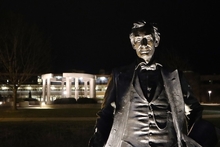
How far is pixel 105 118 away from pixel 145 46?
0.76 m

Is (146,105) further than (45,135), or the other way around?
(45,135)

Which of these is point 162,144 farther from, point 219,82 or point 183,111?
point 219,82

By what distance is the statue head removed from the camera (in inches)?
122

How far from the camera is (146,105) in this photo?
2.95m

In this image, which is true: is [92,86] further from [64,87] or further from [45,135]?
[45,135]

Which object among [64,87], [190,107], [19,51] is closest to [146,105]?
[190,107]

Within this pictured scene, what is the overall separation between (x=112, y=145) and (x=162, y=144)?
43 centimetres

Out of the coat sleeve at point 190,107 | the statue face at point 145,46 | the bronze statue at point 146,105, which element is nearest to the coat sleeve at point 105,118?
the bronze statue at point 146,105

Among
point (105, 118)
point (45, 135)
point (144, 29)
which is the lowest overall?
point (45, 135)

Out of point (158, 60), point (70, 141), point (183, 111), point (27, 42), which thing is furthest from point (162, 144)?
point (27, 42)

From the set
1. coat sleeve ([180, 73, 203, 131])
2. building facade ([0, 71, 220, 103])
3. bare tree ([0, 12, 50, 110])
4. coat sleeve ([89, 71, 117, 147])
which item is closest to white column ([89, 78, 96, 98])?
building facade ([0, 71, 220, 103])

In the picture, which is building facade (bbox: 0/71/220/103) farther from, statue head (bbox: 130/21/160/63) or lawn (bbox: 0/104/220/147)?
statue head (bbox: 130/21/160/63)

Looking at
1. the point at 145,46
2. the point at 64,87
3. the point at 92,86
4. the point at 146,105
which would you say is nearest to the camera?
the point at 146,105

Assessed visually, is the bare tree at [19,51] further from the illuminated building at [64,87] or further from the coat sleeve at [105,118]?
the coat sleeve at [105,118]
